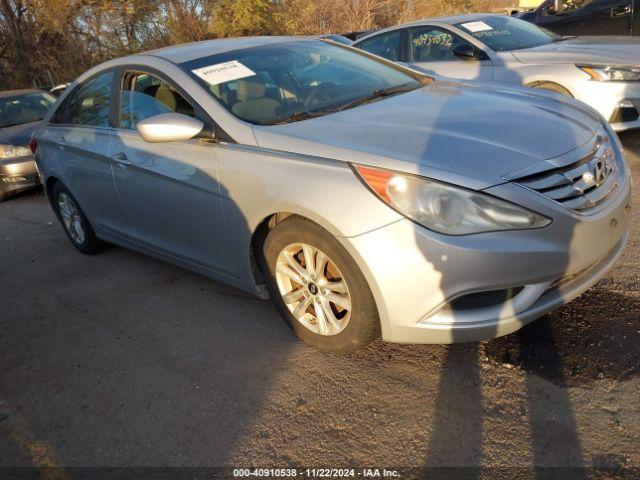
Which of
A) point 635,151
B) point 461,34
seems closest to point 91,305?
point 461,34

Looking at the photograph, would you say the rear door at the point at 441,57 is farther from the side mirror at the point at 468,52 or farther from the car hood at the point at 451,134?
the car hood at the point at 451,134

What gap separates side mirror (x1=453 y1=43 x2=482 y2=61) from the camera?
19.8 feet

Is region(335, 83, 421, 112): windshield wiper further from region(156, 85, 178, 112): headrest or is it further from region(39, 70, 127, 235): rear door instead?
region(39, 70, 127, 235): rear door

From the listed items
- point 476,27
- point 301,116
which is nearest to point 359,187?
point 301,116

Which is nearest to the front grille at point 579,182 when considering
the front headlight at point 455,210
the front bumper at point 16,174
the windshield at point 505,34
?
the front headlight at point 455,210

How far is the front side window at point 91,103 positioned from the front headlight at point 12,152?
3756 mm

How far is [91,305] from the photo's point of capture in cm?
395

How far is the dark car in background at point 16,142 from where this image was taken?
775cm

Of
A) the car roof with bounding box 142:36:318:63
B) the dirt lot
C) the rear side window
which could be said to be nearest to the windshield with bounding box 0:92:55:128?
the rear side window

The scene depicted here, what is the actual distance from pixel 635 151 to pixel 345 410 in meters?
4.58

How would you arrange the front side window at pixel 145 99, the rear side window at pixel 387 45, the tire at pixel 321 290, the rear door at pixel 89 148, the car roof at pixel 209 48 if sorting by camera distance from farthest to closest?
the rear side window at pixel 387 45 → the rear door at pixel 89 148 → the car roof at pixel 209 48 → the front side window at pixel 145 99 → the tire at pixel 321 290

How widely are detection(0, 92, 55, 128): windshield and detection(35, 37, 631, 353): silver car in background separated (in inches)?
236

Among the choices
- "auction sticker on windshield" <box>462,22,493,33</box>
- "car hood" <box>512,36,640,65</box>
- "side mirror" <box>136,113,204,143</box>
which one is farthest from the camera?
"auction sticker on windshield" <box>462,22,493,33</box>

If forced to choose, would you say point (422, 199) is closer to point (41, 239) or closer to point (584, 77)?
point (584, 77)
